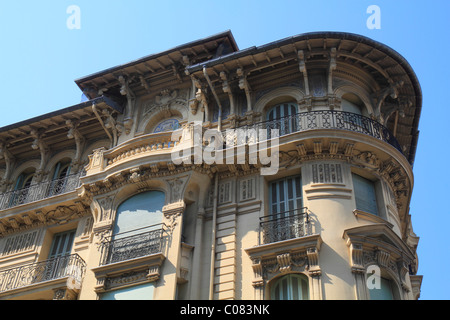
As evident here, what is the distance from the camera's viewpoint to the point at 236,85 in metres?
19.4

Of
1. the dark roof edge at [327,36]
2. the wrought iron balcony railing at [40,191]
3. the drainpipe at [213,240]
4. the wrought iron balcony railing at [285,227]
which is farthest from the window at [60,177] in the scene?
the wrought iron balcony railing at [285,227]

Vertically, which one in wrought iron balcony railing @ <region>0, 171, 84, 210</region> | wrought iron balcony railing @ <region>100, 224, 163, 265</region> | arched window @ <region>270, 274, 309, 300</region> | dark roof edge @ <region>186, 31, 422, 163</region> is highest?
dark roof edge @ <region>186, 31, 422, 163</region>

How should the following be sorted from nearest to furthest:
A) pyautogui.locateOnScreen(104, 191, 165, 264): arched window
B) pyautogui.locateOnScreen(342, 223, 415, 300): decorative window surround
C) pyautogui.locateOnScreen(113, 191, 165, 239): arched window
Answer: pyautogui.locateOnScreen(342, 223, 415, 300): decorative window surround < pyautogui.locateOnScreen(104, 191, 165, 264): arched window < pyautogui.locateOnScreen(113, 191, 165, 239): arched window

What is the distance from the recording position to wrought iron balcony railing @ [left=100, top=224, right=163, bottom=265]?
52.3ft

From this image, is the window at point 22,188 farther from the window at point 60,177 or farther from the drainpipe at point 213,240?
the drainpipe at point 213,240

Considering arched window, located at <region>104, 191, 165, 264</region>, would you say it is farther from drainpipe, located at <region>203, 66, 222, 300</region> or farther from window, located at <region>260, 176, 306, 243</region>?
window, located at <region>260, 176, 306, 243</region>

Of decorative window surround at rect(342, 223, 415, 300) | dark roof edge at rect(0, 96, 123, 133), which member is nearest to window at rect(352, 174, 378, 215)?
decorative window surround at rect(342, 223, 415, 300)

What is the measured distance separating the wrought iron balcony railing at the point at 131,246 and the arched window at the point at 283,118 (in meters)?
4.62

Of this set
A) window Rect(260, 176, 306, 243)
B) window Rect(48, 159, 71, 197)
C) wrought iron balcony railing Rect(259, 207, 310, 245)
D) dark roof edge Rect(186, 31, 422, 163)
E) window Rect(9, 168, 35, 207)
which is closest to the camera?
wrought iron balcony railing Rect(259, 207, 310, 245)

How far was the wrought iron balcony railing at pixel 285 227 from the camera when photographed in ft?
50.4

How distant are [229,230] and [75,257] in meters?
4.80

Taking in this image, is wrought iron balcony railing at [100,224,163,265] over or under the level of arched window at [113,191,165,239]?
under
